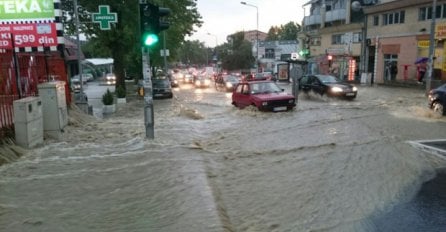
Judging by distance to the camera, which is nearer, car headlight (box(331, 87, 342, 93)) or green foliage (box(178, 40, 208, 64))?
car headlight (box(331, 87, 342, 93))

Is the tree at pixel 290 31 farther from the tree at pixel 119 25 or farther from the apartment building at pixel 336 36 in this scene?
the tree at pixel 119 25

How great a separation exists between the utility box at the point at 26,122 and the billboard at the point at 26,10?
4902 millimetres

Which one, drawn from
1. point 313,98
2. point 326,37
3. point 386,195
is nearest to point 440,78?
point 313,98

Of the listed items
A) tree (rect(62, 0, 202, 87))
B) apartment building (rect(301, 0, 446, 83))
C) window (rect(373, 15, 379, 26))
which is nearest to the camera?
tree (rect(62, 0, 202, 87))

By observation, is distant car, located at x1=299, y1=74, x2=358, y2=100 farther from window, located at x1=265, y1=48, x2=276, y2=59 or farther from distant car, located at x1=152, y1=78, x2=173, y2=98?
window, located at x1=265, y1=48, x2=276, y2=59

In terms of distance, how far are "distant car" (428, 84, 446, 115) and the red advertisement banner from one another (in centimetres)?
1342

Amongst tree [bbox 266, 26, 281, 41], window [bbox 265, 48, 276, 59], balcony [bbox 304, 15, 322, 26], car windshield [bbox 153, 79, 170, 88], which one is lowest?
car windshield [bbox 153, 79, 170, 88]

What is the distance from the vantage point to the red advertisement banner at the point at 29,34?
15.0 metres

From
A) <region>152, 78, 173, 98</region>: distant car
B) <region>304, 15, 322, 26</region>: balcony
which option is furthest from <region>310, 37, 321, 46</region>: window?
<region>152, 78, 173, 98</region>: distant car

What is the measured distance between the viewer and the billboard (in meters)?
15.0

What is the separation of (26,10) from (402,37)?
1191 inches

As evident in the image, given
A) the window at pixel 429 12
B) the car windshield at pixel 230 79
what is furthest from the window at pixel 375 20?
the car windshield at pixel 230 79

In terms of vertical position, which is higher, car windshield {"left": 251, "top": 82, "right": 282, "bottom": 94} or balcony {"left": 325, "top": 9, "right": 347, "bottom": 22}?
balcony {"left": 325, "top": 9, "right": 347, "bottom": 22}

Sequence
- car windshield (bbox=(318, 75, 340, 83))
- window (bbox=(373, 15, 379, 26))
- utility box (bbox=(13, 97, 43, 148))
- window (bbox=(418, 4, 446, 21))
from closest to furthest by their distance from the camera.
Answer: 1. utility box (bbox=(13, 97, 43, 148))
2. car windshield (bbox=(318, 75, 340, 83))
3. window (bbox=(418, 4, 446, 21))
4. window (bbox=(373, 15, 379, 26))
